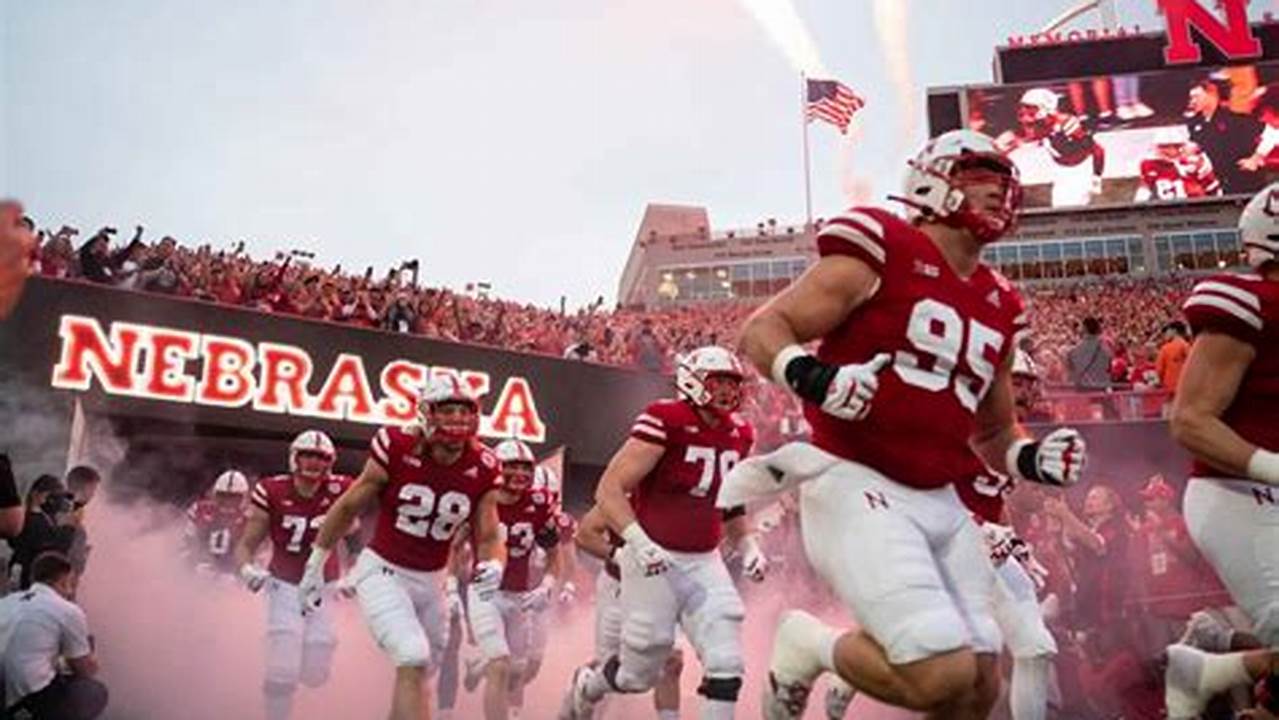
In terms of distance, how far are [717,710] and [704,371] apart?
193cm

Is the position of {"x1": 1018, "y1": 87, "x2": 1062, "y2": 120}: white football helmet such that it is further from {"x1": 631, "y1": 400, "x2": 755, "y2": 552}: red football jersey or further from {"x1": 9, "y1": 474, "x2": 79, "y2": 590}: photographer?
{"x1": 9, "y1": 474, "x2": 79, "y2": 590}: photographer

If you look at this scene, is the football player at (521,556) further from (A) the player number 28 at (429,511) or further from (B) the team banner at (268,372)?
(A) the player number 28 at (429,511)

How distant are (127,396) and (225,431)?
49.4 inches

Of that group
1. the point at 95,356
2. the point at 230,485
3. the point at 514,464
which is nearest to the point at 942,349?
the point at 514,464

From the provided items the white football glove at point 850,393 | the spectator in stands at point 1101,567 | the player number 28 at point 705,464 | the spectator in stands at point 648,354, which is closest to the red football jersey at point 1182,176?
the spectator in stands at point 648,354

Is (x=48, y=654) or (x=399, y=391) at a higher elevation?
(x=399, y=391)

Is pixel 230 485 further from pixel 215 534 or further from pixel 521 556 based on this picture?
pixel 521 556

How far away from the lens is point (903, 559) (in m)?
3.49

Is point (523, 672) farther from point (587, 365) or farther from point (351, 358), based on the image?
point (587, 365)

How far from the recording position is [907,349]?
368 centimetres

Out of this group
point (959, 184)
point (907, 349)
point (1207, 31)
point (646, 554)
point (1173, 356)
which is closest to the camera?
point (907, 349)

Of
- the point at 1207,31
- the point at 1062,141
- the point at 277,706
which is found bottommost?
the point at 277,706

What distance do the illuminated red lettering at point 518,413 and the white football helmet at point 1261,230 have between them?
11.2 meters

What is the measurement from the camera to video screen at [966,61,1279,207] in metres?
39.3
